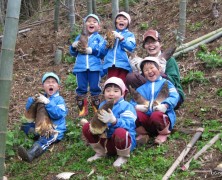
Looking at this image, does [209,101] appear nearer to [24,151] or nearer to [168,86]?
[168,86]

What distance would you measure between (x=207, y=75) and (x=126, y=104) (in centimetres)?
248

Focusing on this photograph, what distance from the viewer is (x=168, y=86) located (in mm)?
4781

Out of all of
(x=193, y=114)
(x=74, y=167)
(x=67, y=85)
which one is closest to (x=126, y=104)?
(x=74, y=167)

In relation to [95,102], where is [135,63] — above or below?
above

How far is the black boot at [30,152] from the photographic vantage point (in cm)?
476

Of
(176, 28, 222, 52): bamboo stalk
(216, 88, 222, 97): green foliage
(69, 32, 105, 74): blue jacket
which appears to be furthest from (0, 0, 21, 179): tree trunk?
(176, 28, 222, 52): bamboo stalk

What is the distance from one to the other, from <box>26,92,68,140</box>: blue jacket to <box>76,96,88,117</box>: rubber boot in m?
0.68

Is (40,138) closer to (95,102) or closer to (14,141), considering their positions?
(14,141)

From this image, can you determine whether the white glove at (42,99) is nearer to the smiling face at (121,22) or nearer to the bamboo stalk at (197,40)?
the smiling face at (121,22)

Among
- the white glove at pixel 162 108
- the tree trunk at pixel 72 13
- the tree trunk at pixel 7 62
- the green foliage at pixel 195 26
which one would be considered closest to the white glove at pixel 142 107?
the white glove at pixel 162 108

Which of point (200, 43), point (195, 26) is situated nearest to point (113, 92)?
point (200, 43)

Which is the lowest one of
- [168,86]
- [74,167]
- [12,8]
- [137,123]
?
[74,167]

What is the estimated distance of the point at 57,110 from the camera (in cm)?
517

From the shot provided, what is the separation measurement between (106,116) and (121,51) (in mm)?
1775
